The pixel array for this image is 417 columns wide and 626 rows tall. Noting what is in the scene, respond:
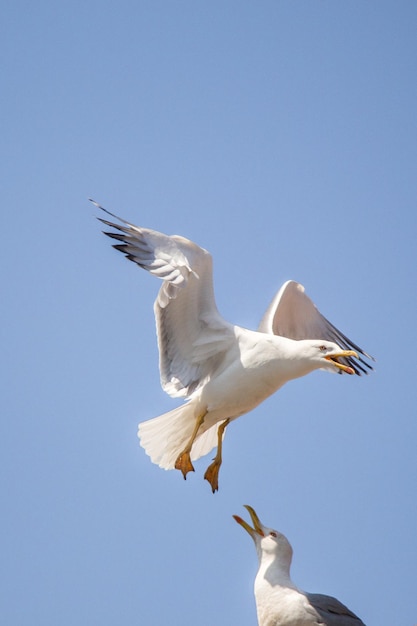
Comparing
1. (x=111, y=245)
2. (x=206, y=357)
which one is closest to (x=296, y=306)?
(x=206, y=357)

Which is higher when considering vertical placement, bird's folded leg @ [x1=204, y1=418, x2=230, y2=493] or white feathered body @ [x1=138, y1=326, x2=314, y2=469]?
white feathered body @ [x1=138, y1=326, x2=314, y2=469]

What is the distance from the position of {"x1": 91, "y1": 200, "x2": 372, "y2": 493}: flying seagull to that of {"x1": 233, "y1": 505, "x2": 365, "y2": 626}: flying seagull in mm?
1125

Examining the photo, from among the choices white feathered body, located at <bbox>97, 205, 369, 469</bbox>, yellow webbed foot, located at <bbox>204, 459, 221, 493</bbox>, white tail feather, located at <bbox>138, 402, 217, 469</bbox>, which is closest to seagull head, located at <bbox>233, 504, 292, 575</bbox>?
yellow webbed foot, located at <bbox>204, 459, 221, 493</bbox>

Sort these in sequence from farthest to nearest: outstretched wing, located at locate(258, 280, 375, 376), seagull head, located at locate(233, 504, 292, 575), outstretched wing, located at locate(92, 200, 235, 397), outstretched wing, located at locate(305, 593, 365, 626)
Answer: outstretched wing, located at locate(258, 280, 375, 376), outstretched wing, located at locate(92, 200, 235, 397), seagull head, located at locate(233, 504, 292, 575), outstretched wing, located at locate(305, 593, 365, 626)

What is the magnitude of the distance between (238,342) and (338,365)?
2.61ft

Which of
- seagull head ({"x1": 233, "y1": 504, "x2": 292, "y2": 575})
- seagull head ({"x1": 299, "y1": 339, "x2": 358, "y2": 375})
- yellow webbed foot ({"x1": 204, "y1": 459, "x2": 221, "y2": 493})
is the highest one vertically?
seagull head ({"x1": 299, "y1": 339, "x2": 358, "y2": 375})

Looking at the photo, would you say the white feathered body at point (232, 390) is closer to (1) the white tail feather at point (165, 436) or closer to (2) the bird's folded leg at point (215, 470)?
(1) the white tail feather at point (165, 436)

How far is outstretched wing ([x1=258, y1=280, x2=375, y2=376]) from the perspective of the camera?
12.0 metres

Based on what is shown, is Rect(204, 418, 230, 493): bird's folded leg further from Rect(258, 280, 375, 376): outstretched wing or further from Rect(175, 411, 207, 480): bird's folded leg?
Rect(258, 280, 375, 376): outstretched wing

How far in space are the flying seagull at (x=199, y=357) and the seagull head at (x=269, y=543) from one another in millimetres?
719

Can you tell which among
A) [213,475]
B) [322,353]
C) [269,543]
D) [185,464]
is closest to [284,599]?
[269,543]

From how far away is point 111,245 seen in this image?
1013cm

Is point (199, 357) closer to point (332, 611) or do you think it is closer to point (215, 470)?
point (215, 470)

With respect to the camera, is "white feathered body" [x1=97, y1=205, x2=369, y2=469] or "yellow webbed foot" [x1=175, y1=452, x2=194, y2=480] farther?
"yellow webbed foot" [x1=175, y1=452, x2=194, y2=480]
